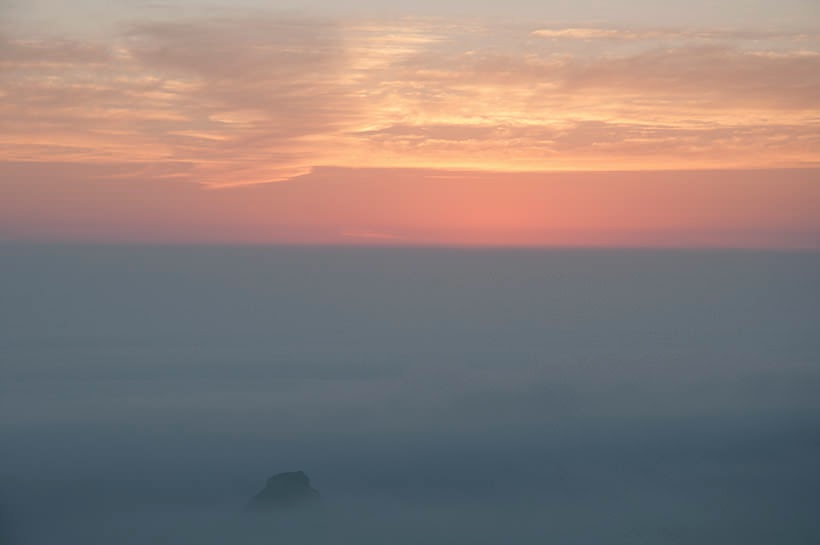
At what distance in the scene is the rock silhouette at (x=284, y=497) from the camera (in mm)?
49750

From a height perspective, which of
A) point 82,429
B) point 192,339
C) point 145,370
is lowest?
point 192,339

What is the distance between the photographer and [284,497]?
5050cm

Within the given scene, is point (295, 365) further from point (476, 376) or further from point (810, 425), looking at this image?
point (810, 425)

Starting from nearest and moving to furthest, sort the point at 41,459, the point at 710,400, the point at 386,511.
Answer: the point at 386,511 → the point at 41,459 → the point at 710,400

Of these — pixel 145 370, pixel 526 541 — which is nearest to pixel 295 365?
pixel 145 370

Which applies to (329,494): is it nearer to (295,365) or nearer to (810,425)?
(810,425)

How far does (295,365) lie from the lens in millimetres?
125500

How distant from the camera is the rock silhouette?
49750 millimetres

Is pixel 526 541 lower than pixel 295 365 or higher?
higher

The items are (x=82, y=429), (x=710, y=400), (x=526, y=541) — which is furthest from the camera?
(x=710, y=400)

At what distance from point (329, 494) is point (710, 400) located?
158 ft

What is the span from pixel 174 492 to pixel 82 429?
22.0m

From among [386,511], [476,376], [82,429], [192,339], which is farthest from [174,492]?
[192,339]

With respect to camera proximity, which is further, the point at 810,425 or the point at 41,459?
the point at 810,425
